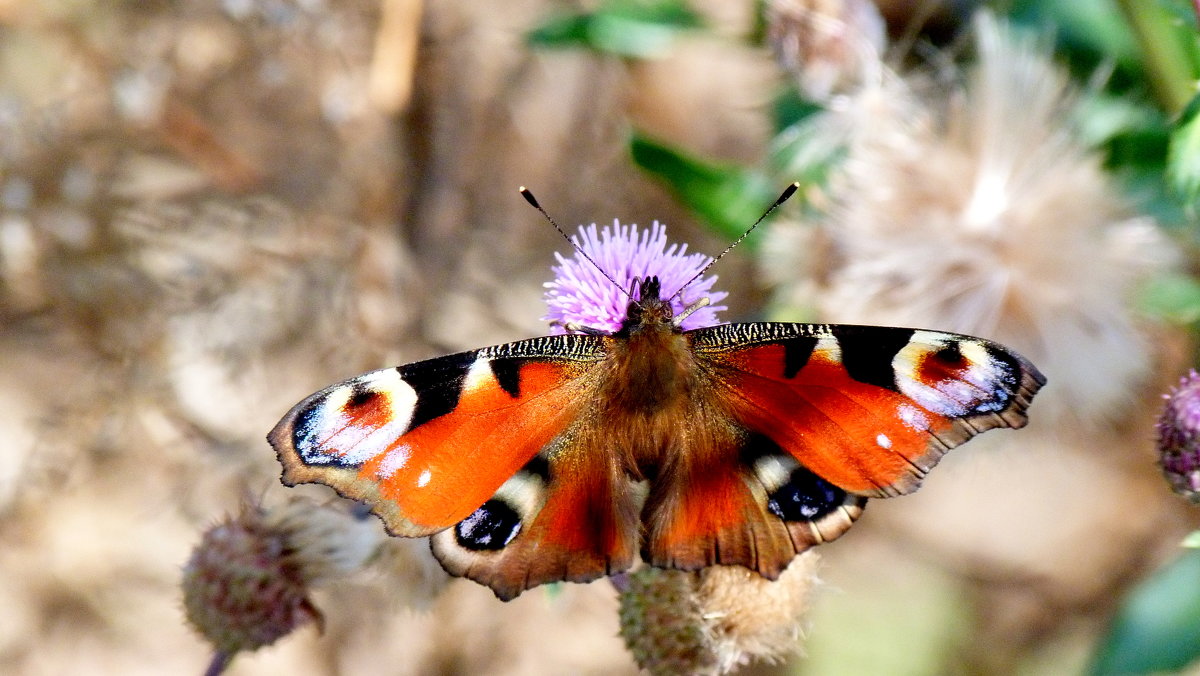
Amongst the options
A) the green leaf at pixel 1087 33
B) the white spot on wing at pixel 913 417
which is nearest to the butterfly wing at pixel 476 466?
the white spot on wing at pixel 913 417

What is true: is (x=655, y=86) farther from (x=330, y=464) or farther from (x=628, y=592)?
(x=330, y=464)

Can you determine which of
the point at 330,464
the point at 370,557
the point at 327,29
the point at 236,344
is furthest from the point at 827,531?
the point at 327,29

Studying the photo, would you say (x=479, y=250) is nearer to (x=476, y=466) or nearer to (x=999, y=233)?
(x=999, y=233)

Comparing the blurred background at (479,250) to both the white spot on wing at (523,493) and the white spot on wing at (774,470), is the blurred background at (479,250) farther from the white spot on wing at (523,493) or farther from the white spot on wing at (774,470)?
the white spot on wing at (523,493)

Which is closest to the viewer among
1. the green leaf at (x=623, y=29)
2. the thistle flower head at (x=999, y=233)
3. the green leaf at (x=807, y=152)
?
the thistle flower head at (x=999, y=233)

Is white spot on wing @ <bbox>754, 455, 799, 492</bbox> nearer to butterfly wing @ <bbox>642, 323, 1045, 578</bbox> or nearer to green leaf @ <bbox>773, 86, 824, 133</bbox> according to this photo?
butterfly wing @ <bbox>642, 323, 1045, 578</bbox>

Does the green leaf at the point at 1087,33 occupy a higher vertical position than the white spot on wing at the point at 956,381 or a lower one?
higher

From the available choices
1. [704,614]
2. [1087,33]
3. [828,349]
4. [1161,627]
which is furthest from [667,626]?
[1087,33]
